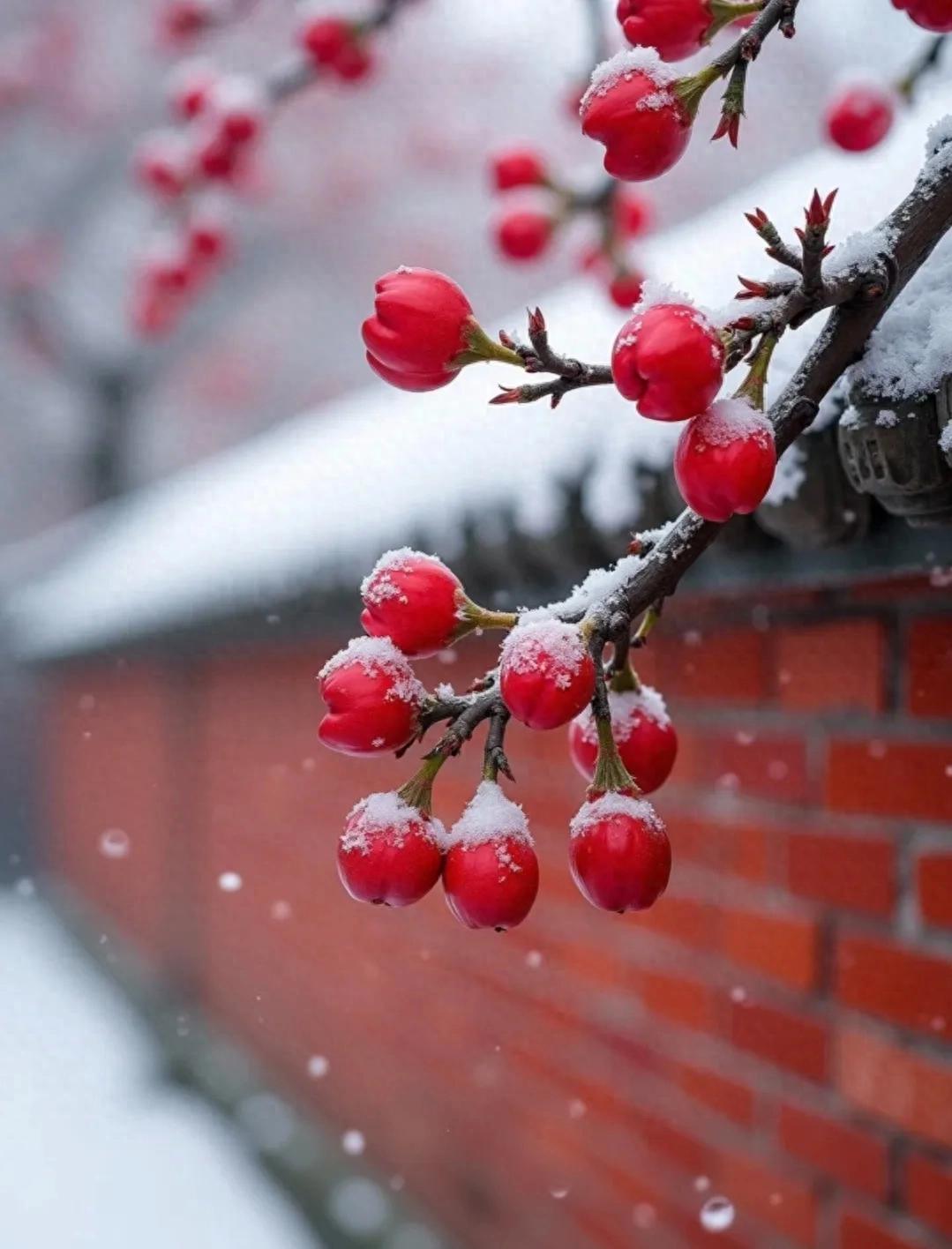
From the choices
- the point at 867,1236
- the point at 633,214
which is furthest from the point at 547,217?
the point at 867,1236

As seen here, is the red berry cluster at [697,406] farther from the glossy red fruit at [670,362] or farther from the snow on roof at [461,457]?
the snow on roof at [461,457]

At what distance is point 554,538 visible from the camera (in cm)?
126

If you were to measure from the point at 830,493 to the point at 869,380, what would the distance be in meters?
0.23

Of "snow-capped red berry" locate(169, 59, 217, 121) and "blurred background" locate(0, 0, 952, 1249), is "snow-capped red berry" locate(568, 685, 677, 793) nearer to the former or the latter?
"blurred background" locate(0, 0, 952, 1249)

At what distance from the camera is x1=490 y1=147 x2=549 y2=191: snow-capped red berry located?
108 centimetres

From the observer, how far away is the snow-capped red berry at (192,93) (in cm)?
159

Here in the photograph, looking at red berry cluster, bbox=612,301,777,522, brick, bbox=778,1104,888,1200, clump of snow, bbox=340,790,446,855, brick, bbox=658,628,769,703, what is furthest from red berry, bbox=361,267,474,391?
brick, bbox=778,1104,888,1200

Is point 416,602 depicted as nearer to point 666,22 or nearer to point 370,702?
point 370,702

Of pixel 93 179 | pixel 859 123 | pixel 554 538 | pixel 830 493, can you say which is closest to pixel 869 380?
pixel 830 493

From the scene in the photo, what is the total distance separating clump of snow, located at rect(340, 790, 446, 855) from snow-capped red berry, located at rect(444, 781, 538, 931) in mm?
15

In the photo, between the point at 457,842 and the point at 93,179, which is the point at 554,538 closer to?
the point at 457,842

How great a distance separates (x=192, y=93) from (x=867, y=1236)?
159cm

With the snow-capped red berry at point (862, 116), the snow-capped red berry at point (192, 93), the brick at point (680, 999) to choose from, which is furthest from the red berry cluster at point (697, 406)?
the snow-capped red berry at point (192, 93)

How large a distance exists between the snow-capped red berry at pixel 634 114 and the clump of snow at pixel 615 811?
0.25 m
